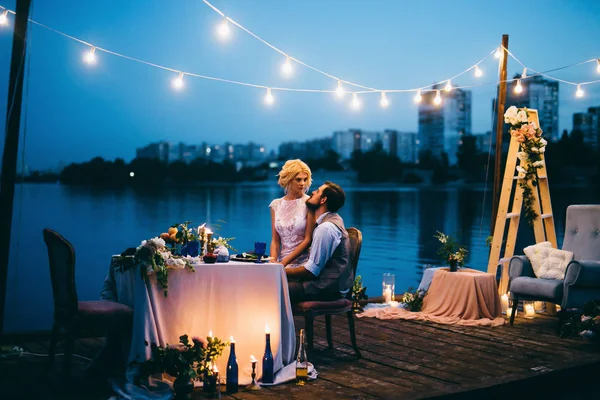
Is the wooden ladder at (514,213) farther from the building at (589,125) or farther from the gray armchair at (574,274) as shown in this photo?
the building at (589,125)

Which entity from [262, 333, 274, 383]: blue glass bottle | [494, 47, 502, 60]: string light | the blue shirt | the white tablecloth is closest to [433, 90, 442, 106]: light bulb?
[494, 47, 502, 60]: string light

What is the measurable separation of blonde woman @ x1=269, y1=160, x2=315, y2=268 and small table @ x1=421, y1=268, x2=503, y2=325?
2.01m

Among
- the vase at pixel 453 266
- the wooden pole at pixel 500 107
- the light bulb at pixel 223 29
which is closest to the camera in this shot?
the light bulb at pixel 223 29

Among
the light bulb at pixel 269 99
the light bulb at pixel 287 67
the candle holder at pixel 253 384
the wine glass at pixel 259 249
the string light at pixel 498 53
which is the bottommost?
the candle holder at pixel 253 384

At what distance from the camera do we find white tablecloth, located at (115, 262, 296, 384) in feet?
13.4

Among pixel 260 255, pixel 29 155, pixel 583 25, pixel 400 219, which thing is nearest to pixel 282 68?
pixel 260 255

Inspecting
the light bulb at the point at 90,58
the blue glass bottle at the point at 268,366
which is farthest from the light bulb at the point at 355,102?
the blue glass bottle at the point at 268,366

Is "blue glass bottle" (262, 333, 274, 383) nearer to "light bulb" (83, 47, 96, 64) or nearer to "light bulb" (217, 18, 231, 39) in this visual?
"light bulb" (217, 18, 231, 39)

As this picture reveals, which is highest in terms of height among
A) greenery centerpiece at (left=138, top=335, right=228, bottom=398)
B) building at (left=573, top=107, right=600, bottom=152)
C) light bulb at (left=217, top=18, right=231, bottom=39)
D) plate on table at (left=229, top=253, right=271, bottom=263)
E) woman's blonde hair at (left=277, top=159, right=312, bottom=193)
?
building at (left=573, top=107, right=600, bottom=152)

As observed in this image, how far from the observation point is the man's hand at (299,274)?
488 cm

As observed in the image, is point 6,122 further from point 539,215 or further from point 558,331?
point 539,215

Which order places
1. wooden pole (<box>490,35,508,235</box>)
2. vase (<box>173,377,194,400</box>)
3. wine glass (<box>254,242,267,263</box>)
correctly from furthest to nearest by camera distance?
wooden pole (<box>490,35,508,235</box>)
wine glass (<box>254,242,267,263</box>)
vase (<box>173,377,194,400</box>)

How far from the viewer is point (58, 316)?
14.2 feet

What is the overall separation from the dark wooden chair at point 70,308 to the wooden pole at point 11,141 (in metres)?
0.56
